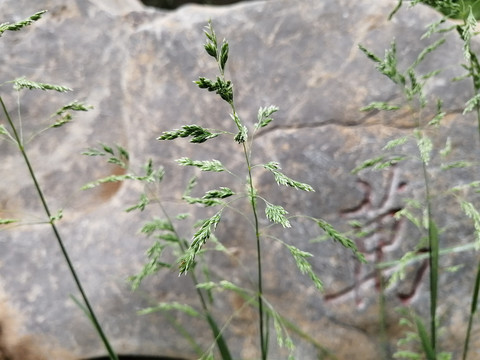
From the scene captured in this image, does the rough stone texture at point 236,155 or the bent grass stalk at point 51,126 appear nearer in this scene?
the bent grass stalk at point 51,126

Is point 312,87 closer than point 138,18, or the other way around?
point 312,87

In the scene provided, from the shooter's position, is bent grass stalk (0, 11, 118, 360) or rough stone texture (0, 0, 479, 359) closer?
bent grass stalk (0, 11, 118, 360)

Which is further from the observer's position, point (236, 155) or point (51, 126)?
point (236, 155)

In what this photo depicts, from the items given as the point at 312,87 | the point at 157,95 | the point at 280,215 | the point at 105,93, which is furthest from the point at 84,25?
the point at 280,215

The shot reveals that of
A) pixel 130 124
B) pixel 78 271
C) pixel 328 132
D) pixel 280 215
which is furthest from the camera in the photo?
pixel 130 124

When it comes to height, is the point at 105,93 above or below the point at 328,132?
above

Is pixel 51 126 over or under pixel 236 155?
under

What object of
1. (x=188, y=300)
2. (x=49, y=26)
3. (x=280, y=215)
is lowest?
(x=188, y=300)

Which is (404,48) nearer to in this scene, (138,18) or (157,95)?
(157,95)
